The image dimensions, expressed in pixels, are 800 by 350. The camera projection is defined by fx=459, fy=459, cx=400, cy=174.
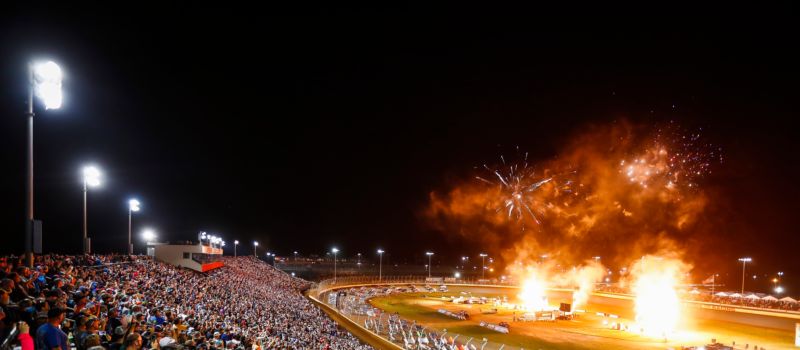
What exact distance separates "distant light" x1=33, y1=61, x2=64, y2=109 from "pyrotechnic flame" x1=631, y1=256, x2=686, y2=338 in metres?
46.1

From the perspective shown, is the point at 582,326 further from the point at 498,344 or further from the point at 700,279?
the point at 700,279

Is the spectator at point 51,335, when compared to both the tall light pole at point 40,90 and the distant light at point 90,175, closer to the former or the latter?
the tall light pole at point 40,90

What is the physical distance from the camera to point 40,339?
17.4 feet

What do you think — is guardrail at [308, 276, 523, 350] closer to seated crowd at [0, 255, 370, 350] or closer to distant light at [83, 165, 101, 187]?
seated crowd at [0, 255, 370, 350]

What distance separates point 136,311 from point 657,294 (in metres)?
66.0

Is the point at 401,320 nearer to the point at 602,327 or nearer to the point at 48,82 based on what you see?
the point at 602,327

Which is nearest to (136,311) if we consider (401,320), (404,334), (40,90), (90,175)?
(40,90)

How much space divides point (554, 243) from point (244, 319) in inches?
3730

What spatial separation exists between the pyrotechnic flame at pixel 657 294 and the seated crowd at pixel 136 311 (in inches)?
1319

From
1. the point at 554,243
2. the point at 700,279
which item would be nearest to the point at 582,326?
the point at 554,243

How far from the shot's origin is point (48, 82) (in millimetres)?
10750

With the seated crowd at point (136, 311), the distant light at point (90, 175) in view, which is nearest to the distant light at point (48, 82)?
the seated crowd at point (136, 311)

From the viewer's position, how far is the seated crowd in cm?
643

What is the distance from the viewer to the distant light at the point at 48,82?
10695 mm
